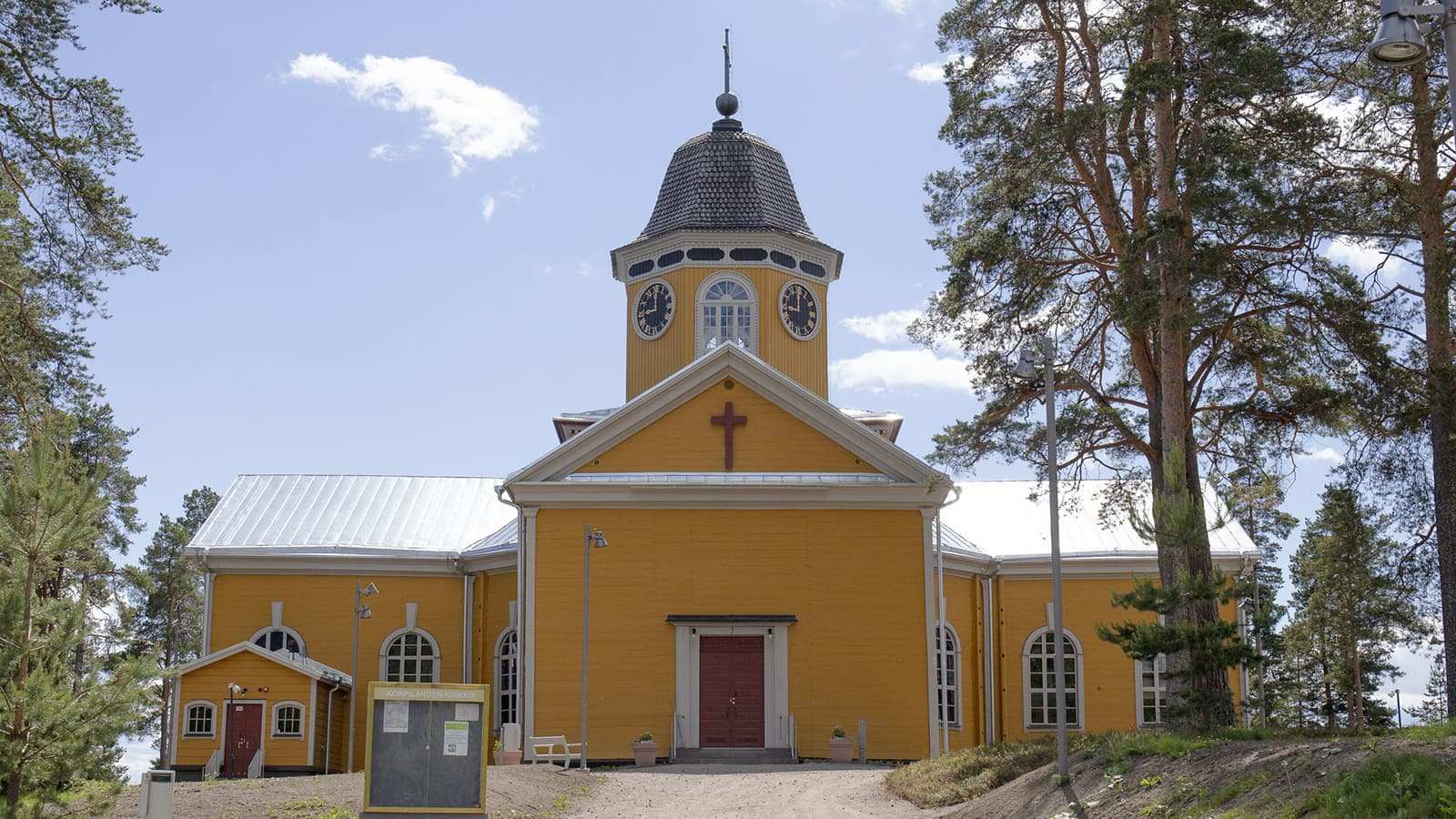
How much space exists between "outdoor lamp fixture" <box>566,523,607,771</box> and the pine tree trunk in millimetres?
11852

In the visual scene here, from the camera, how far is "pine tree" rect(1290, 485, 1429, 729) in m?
38.1

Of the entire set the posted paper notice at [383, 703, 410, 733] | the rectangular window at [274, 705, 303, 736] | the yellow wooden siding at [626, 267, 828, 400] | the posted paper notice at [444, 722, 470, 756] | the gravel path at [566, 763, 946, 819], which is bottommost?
the gravel path at [566, 763, 946, 819]

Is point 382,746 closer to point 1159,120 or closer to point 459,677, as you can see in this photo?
point 1159,120

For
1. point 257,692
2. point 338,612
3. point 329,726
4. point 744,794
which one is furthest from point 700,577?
point 338,612

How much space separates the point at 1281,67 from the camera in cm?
1838

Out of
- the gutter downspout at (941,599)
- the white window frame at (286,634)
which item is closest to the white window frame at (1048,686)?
the gutter downspout at (941,599)

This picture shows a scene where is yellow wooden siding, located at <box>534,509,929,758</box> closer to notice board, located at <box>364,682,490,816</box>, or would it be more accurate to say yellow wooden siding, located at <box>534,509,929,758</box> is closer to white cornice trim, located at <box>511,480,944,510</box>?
white cornice trim, located at <box>511,480,944,510</box>

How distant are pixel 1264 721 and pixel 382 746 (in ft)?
39.2

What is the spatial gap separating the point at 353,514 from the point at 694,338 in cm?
865

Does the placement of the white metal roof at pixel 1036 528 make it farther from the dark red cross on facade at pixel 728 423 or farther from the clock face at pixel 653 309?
the clock face at pixel 653 309

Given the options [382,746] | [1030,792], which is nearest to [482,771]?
[382,746]

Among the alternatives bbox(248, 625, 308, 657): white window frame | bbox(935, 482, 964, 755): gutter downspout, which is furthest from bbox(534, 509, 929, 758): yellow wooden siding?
bbox(248, 625, 308, 657): white window frame

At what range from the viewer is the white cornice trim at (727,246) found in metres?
32.6

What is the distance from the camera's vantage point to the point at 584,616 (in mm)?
24047
